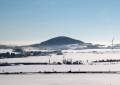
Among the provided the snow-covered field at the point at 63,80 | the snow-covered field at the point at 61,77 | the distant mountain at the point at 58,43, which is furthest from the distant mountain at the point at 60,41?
the snow-covered field at the point at 63,80

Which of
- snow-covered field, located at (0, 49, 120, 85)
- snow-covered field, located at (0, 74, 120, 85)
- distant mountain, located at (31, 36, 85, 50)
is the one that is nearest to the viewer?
snow-covered field, located at (0, 74, 120, 85)

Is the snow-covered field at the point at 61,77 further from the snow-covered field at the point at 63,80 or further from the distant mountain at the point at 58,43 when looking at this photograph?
the distant mountain at the point at 58,43

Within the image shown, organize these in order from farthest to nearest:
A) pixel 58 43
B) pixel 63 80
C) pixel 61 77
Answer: pixel 58 43, pixel 61 77, pixel 63 80

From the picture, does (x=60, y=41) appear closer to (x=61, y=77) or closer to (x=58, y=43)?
(x=58, y=43)

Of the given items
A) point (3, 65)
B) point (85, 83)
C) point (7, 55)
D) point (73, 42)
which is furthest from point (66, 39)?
point (85, 83)

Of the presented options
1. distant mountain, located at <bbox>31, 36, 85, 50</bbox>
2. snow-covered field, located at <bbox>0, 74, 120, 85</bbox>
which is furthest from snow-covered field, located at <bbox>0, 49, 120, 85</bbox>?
distant mountain, located at <bbox>31, 36, 85, 50</bbox>

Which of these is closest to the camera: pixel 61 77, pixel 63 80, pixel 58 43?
pixel 63 80

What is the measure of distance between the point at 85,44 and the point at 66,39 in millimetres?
8835

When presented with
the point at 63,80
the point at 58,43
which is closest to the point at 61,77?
the point at 63,80

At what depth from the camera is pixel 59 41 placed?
114188mm

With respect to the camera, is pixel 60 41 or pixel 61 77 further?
pixel 60 41

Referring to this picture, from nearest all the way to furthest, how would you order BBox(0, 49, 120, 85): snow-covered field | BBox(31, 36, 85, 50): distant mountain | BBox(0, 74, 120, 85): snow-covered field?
BBox(0, 74, 120, 85): snow-covered field → BBox(0, 49, 120, 85): snow-covered field → BBox(31, 36, 85, 50): distant mountain

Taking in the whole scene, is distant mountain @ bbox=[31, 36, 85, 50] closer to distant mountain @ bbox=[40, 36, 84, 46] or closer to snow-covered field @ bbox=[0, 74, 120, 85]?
distant mountain @ bbox=[40, 36, 84, 46]

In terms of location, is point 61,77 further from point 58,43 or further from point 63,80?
point 58,43
